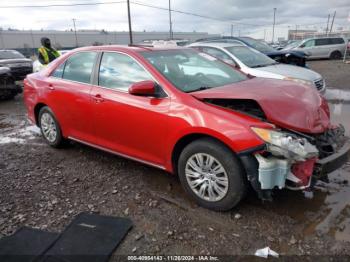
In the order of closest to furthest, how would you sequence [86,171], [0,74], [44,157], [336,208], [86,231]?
[86,231] → [336,208] → [86,171] → [44,157] → [0,74]

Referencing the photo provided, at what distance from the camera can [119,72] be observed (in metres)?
3.88

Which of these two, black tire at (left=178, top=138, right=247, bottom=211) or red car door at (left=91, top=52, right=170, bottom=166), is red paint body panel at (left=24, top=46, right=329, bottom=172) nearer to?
red car door at (left=91, top=52, right=170, bottom=166)

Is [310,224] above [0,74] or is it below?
below

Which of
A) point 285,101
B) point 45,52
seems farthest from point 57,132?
point 45,52

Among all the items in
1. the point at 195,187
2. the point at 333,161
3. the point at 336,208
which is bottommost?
the point at 336,208

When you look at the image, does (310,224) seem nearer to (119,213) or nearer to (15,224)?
(119,213)

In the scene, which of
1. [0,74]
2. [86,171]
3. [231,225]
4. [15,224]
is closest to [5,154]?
[86,171]

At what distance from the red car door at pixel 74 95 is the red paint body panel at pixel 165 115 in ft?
0.04

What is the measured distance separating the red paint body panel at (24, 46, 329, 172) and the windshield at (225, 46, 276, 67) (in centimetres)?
403

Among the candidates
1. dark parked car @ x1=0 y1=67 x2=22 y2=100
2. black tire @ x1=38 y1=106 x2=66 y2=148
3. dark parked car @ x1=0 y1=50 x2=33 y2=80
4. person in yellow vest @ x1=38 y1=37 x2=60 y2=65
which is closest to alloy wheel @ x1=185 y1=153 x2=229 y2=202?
black tire @ x1=38 y1=106 x2=66 y2=148

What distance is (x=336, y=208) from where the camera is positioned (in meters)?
3.21

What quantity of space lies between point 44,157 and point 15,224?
71.4 inches

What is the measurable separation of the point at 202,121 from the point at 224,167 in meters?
0.49

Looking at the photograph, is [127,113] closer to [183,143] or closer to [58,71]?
[183,143]
